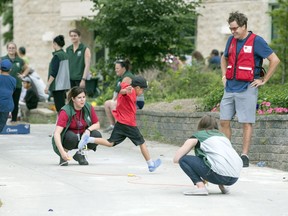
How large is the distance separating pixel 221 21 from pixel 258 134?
14.1 metres

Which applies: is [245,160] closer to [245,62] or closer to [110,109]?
[245,62]

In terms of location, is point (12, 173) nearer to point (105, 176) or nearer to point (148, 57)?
point (105, 176)

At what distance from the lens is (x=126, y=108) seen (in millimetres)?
12414

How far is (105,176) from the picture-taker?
1177 centimetres

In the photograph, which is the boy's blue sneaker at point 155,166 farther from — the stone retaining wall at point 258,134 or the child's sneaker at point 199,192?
the child's sneaker at point 199,192

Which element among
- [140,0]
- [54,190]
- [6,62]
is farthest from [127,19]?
[54,190]

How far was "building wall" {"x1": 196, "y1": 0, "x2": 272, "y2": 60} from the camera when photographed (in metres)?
26.1

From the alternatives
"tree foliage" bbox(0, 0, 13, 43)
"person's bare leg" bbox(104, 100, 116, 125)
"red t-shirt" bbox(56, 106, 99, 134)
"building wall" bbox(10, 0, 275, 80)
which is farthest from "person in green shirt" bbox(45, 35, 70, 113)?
"tree foliage" bbox(0, 0, 13, 43)

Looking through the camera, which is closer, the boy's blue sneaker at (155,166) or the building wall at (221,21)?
the boy's blue sneaker at (155,166)

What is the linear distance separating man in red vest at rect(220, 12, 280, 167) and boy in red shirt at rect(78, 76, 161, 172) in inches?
48.1

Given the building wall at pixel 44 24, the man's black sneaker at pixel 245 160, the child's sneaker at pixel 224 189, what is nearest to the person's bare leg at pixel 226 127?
the man's black sneaker at pixel 245 160

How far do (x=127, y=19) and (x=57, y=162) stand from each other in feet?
22.9

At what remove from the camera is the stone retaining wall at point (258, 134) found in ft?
42.5

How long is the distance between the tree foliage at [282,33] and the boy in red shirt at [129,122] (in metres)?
6.75
